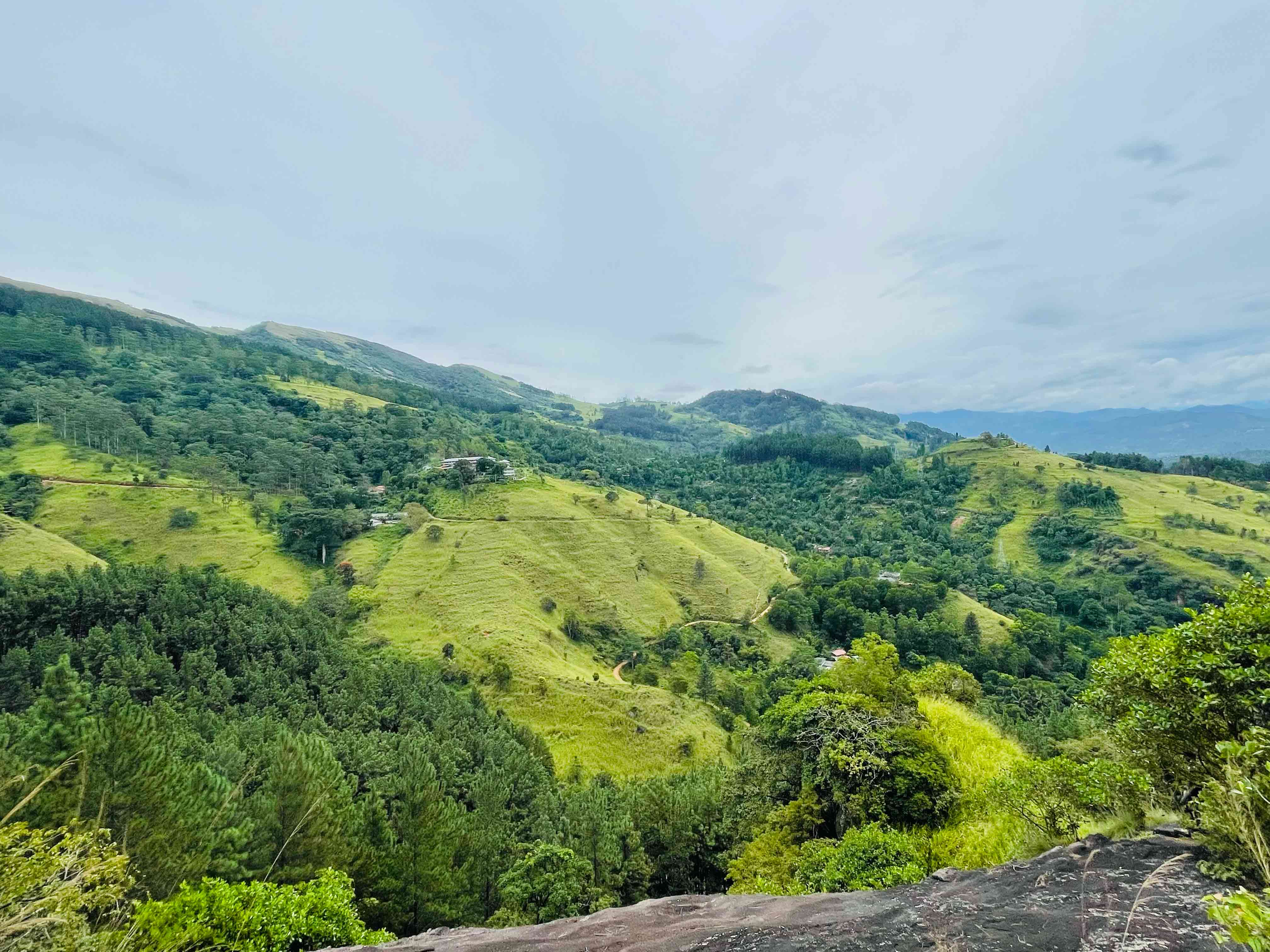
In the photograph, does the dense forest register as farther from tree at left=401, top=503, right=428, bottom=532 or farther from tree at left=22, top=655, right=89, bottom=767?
tree at left=401, top=503, right=428, bottom=532

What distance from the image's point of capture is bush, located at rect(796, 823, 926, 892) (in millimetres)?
14906

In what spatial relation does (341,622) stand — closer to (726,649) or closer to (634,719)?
(634,719)

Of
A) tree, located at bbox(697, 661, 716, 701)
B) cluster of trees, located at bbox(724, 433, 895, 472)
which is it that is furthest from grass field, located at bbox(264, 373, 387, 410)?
cluster of trees, located at bbox(724, 433, 895, 472)

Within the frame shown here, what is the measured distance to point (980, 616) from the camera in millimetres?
89188

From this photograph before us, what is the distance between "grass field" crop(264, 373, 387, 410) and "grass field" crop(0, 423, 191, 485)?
5958 cm

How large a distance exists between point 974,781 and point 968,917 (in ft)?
57.2

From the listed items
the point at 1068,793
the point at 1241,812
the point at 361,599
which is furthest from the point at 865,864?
the point at 361,599

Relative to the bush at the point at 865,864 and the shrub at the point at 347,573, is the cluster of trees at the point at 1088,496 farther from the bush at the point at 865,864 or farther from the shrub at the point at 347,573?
the shrub at the point at 347,573

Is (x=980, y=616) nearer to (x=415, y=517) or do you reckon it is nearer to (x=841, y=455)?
(x=415, y=517)

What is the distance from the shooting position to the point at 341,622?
215 ft

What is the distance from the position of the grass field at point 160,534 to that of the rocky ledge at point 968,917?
253 ft

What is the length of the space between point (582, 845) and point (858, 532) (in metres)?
135

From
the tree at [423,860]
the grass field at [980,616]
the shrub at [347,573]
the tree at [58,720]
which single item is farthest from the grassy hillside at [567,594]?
the tree at [58,720]

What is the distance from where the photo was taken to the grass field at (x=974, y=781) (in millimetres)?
14656
